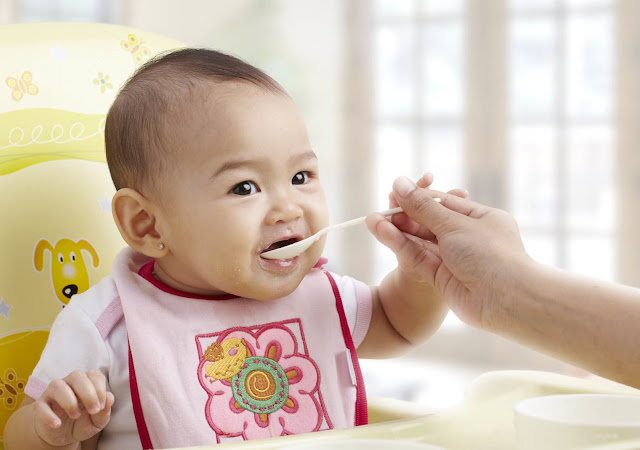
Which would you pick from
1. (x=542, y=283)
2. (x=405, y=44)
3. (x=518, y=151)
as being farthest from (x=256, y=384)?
(x=405, y=44)

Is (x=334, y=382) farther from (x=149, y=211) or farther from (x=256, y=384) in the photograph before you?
(x=149, y=211)

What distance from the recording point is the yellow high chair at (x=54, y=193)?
2.89 feet

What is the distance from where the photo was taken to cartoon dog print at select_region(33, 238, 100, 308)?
0.91 meters

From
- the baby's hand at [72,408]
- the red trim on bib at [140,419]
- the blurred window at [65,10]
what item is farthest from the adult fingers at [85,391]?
the blurred window at [65,10]

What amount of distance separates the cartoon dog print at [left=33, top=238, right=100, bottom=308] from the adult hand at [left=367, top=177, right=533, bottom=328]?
13.4 inches

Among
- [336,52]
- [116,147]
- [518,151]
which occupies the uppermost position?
[336,52]

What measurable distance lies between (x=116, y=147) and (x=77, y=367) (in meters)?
0.24

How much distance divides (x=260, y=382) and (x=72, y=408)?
0.73 feet

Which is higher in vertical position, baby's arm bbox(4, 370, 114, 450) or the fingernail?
the fingernail

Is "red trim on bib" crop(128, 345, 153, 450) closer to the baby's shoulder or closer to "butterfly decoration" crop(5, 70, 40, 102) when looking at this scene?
the baby's shoulder

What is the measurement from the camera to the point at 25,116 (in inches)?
36.6

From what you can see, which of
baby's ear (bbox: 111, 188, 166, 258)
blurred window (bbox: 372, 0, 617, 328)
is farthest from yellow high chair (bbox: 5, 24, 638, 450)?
blurred window (bbox: 372, 0, 617, 328)

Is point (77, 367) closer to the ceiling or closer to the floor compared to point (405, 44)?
closer to the floor

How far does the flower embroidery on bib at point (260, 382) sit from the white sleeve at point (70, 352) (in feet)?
0.34
